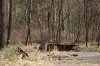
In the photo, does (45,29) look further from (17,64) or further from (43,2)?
(17,64)

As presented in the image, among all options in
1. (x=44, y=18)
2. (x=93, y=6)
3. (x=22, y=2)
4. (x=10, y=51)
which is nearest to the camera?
(x=10, y=51)

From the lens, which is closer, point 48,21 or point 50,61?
point 50,61

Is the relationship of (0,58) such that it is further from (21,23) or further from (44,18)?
(21,23)

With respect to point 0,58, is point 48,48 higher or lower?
lower

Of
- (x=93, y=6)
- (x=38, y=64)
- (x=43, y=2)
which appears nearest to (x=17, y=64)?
(x=38, y=64)

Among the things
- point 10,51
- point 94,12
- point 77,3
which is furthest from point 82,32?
point 10,51

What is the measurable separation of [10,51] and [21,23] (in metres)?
45.3

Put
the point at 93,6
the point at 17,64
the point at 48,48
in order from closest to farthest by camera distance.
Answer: the point at 17,64
the point at 48,48
the point at 93,6

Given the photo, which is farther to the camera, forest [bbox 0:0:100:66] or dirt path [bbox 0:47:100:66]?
forest [bbox 0:0:100:66]

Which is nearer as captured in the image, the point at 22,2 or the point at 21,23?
the point at 22,2

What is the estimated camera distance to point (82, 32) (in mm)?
63156

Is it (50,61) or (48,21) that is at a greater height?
(50,61)

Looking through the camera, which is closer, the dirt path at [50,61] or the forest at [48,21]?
the dirt path at [50,61]

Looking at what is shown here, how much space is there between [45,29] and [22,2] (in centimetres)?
802
